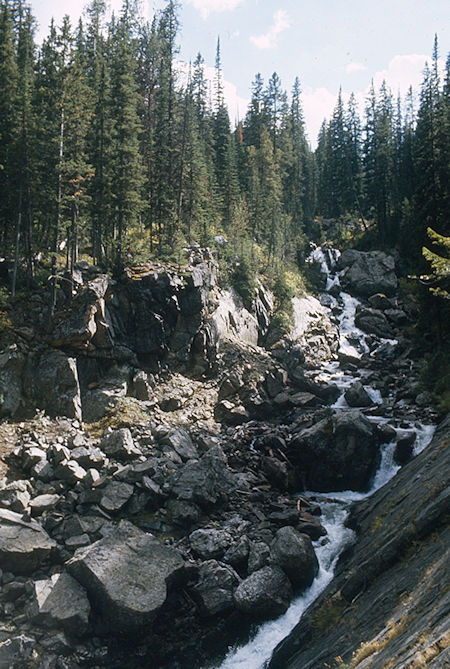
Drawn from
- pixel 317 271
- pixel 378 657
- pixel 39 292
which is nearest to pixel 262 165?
pixel 317 271

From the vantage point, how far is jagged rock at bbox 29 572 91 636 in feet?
38.5

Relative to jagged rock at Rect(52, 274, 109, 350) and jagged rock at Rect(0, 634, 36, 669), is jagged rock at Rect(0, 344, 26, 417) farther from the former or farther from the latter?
jagged rock at Rect(0, 634, 36, 669)

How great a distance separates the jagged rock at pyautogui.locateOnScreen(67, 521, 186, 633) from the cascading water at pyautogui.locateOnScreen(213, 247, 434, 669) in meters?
2.62

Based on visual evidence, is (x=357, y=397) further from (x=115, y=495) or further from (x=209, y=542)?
(x=115, y=495)

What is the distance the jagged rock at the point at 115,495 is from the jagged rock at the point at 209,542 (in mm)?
2958

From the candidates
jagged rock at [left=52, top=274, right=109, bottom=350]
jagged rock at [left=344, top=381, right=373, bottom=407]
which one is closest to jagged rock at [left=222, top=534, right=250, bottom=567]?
jagged rock at [left=52, top=274, right=109, bottom=350]

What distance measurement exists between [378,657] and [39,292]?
22.3 m

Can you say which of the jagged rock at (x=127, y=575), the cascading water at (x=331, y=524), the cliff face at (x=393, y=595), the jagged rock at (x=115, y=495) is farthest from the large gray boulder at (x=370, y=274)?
the jagged rock at (x=127, y=575)

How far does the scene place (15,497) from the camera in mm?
15211

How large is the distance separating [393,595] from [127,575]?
7.75m

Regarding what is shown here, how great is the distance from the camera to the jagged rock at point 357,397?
2780cm

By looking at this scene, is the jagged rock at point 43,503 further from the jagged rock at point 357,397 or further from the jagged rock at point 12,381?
the jagged rock at point 357,397

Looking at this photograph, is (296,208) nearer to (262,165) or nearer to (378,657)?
(262,165)

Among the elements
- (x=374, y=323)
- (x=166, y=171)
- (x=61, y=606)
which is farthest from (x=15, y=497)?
(x=374, y=323)
